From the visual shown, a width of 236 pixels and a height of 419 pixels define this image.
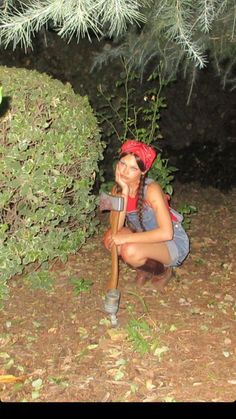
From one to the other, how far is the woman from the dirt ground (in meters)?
0.21

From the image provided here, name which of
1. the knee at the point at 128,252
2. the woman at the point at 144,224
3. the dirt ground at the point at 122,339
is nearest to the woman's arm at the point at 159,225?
the woman at the point at 144,224

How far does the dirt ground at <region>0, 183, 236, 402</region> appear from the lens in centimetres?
277

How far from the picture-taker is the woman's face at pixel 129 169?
3350mm

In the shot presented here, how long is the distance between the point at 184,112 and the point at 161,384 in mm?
4737

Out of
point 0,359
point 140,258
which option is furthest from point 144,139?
point 0,359

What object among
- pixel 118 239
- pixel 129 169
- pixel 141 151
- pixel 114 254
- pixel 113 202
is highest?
pixel 141 151

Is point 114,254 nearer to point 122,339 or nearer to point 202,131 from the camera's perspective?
point 122,339

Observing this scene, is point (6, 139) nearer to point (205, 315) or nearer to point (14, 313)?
point (14, 313)

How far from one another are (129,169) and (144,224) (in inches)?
21.3

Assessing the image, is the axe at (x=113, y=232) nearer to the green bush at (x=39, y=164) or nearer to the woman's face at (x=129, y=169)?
the woman's face at (x=129, y=169)

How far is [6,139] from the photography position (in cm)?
309

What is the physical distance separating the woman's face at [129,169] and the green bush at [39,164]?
0.98 feet

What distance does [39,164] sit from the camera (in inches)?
125

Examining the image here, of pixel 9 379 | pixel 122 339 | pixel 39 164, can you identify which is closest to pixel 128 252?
pixel 122 339
